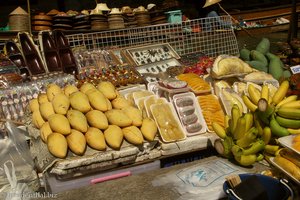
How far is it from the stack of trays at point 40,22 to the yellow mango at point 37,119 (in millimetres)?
4243

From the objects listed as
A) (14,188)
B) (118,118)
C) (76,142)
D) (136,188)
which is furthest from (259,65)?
(14,188)

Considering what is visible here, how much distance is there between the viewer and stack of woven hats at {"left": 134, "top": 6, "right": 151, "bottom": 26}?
7.31 meters

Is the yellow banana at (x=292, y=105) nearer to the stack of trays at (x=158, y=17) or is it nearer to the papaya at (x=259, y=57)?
the papaya at (x=259, y=57)

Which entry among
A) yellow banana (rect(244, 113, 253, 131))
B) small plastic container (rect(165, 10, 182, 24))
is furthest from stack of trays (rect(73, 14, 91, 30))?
yellow banana (rect(244, 113, 253, 131))

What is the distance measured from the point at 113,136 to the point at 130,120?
0.74 feet

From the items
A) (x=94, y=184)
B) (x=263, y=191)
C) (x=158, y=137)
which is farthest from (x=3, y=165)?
(x=263, y=191)

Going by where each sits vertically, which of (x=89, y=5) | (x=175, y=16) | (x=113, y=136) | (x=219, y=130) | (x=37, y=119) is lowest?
(x=219, y=130)

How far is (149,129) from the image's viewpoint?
2.71m

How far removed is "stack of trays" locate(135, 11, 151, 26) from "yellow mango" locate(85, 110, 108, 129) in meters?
4.98

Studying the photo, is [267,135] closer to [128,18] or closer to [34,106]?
[34,106]

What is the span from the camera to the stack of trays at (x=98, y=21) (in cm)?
694

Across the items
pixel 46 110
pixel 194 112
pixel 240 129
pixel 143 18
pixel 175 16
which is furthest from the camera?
pixel 143 18

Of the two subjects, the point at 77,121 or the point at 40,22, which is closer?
the point at 77,121

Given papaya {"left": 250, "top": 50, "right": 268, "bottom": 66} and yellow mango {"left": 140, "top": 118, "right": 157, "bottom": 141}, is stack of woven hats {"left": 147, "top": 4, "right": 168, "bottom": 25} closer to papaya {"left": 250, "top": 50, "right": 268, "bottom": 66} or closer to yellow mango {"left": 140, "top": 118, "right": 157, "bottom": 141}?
papaya {"left": 250, "top": 50, "right": 268, "bottom": 66}
